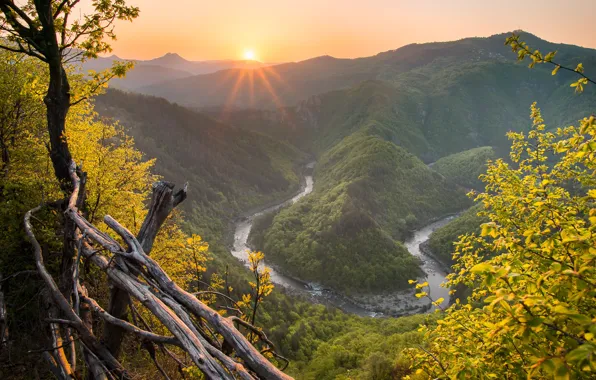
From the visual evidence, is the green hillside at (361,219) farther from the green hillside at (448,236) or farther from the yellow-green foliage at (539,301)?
the yellow-green foliage at (539,301)

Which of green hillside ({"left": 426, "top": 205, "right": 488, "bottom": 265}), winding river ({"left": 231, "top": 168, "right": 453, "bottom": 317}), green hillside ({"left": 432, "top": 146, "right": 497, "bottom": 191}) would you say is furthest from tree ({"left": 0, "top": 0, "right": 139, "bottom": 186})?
green hillside ({"left": 432, "top": 146, "right": 497, "bottom": 191})

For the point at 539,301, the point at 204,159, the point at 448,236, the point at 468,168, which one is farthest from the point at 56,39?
the point at 468,168

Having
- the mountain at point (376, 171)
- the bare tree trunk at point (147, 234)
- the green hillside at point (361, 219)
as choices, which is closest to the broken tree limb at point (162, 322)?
the bare tree trunk at point (147, 234)

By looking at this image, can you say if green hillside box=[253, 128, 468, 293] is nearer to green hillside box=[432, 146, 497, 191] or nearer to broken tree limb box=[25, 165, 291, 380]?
green hillside box=[432, 146, 497, 191]

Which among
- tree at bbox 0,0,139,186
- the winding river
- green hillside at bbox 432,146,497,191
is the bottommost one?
the winding river

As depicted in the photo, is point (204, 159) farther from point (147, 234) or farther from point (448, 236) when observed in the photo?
point (147, 234)

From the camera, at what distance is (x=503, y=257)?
6.18m

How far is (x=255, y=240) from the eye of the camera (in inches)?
2867

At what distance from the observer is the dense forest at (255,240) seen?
3.13m

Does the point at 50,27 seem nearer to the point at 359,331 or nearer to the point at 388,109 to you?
the point at 359,331

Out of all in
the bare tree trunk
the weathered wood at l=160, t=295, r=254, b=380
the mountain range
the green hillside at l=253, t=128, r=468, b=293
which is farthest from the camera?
the mountain range

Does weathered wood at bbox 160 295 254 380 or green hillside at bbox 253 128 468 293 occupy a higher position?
weathered wood at bbox 160 295 254 380

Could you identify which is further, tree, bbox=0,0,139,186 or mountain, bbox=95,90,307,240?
mountain, bbox=95,90,307,240

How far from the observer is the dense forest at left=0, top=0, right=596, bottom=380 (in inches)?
123
